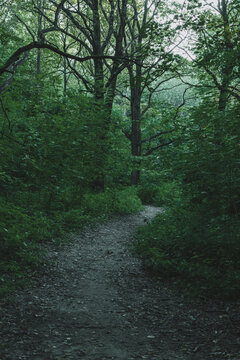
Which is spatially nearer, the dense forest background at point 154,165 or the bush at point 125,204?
the dense forest background at point 154,165

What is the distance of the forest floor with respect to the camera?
3.66 m

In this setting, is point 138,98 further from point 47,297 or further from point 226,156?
point 47,297

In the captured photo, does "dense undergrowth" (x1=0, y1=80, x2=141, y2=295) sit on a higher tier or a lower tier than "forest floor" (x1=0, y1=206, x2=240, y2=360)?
higher

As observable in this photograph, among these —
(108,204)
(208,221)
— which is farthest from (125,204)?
(208,221)

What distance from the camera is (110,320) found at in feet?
15.0

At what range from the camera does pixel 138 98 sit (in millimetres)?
20344

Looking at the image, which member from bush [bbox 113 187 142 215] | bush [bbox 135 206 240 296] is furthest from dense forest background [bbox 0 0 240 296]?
bush [bbox 113 187 142 215]

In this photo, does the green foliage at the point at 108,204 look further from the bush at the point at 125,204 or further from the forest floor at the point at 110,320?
the forest floor at the point at 110,320

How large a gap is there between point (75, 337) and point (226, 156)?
4024 mm

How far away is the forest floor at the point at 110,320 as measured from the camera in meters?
3.66

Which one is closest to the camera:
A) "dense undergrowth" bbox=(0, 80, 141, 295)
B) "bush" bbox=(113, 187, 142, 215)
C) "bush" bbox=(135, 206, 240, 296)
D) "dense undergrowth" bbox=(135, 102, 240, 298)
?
"bush" bbox=(135, 206, 240, 296)

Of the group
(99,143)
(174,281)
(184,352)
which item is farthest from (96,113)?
(184,352)

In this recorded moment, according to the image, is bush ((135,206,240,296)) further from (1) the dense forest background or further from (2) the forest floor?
(2) the forest floor

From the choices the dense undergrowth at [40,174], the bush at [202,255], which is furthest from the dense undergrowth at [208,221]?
the dense undergrowth at [40,174]
